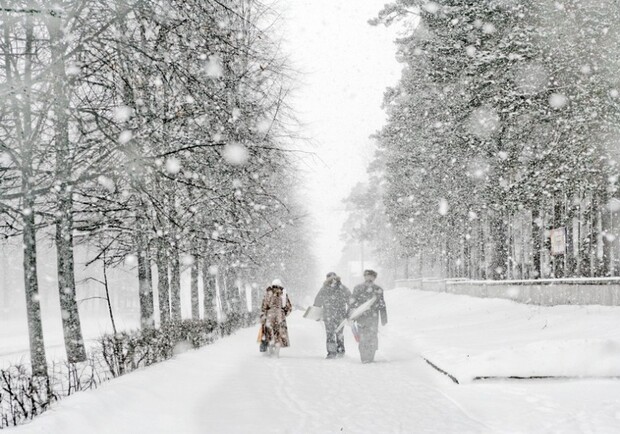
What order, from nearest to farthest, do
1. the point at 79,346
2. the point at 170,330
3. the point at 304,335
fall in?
the point at 170,330, the point at 79,346, the point at 304,335

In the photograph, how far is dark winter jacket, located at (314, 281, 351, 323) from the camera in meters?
13.1

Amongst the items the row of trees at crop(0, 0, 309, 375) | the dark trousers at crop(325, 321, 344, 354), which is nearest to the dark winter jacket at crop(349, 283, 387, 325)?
the dark trousers at crop(325, 321, 344, 354)

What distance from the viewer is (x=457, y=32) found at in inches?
734

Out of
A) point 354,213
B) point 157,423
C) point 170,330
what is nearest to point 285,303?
point 170,330

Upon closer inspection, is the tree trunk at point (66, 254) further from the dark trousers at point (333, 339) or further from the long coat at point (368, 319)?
the long coat at point (368, 319)

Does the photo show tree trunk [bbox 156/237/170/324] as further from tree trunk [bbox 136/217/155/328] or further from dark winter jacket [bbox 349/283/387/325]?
dark winter jacket [bbox 349/283/387/325]

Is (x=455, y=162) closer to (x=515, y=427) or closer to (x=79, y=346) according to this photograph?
(x=79, y=346)

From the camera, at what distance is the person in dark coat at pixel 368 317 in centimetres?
1194

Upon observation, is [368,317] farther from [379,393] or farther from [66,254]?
[66,254]

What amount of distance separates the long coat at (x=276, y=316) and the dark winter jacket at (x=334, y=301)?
2.75 ft

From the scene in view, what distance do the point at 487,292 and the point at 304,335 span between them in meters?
6.84

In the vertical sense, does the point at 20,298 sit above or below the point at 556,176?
below

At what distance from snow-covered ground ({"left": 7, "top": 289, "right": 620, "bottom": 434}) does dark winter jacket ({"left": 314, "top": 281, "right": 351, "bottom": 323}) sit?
1105 mm

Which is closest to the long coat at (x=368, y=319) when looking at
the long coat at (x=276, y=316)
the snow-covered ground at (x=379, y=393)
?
the snow-covered ground at (x=379, y=393)
